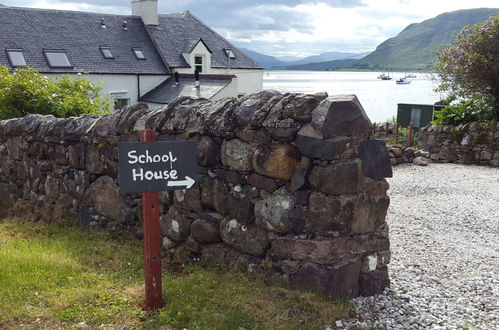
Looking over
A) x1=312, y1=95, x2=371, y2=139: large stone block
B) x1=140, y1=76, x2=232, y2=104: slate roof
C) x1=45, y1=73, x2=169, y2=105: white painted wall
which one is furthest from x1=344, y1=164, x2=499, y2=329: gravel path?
x1=45, y1=73, x2=169, y2=105: white painted wall

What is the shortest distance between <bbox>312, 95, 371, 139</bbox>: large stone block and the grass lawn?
137 cm

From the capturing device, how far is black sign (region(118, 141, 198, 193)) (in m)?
3.53

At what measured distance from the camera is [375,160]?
407 cm

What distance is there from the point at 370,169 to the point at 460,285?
1551 mm

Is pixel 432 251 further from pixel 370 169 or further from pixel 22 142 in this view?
pixel 22 142

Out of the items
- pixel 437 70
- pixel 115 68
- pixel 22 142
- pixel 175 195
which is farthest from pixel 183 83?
pixel 175 195

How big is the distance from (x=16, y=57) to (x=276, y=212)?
80.9 ft

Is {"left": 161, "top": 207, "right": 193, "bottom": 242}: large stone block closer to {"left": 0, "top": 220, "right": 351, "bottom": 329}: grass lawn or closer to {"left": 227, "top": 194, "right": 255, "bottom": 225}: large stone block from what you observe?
{"left": 0, "top": 220, "right": 351, "bottom": 329}: grass lawn

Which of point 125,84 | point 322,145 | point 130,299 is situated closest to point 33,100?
point 130,299

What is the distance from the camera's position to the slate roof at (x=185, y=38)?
30281mm

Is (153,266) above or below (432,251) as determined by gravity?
above

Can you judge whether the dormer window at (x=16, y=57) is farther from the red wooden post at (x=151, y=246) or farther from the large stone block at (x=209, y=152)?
the red wooden post at (x=151, y=246)

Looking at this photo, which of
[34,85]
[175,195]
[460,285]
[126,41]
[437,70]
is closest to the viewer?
[460,285]

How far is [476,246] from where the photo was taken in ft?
19.1
